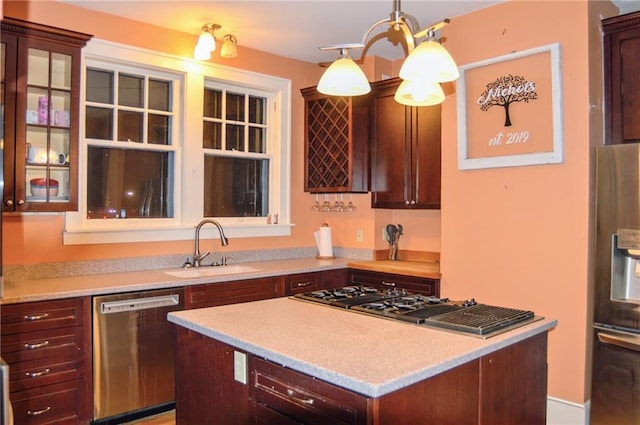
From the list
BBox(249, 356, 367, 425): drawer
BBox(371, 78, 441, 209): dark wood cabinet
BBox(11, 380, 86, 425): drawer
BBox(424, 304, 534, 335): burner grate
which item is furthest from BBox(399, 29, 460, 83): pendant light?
BBox(11, 380, 86, 425): drawer

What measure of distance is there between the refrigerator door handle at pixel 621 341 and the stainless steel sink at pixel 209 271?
2.21 meters

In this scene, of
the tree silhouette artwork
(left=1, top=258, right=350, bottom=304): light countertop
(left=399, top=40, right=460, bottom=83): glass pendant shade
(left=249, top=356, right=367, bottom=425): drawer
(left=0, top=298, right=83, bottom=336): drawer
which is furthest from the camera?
the tree silhouette artwork

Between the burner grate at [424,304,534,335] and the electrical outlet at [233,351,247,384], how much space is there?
2.30 feet

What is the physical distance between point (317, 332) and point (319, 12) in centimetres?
239

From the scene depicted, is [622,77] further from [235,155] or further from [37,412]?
[37,412]

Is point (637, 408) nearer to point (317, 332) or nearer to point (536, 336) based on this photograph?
point (536, 336)

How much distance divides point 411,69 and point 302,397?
1.16 m

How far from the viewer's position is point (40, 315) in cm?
267

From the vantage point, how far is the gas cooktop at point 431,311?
73.8 inches

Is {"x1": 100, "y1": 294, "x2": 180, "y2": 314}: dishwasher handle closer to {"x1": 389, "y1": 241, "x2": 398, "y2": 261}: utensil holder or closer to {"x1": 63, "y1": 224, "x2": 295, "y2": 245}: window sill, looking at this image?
{"x1": 63, "y1": 224, "x2": 295, "y2": 245}: window sill

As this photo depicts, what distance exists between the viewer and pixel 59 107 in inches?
123

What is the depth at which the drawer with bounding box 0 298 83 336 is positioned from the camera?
258 cm

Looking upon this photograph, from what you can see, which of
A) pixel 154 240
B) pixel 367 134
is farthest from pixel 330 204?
pixel 154 240

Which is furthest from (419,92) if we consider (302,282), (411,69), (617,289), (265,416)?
(302,282)
